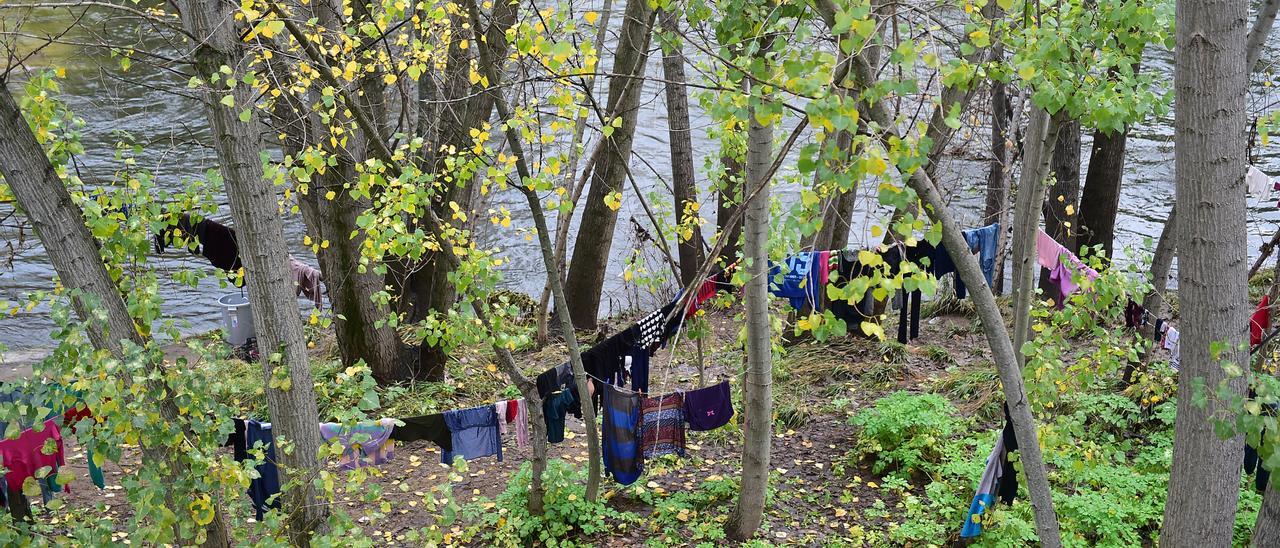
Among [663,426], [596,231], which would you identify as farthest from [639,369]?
[596,231]

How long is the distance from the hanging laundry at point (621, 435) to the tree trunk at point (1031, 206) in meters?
2.18

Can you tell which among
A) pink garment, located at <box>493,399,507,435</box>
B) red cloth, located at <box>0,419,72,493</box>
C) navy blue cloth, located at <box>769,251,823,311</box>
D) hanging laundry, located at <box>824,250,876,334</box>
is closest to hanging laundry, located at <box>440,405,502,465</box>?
pink garment, located at <box>493,399,507,435</box>

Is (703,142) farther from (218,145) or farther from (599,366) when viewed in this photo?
(218,145)

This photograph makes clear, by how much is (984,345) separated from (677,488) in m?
3.91

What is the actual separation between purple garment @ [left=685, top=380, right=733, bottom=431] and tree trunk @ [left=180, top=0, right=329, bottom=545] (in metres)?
2.38

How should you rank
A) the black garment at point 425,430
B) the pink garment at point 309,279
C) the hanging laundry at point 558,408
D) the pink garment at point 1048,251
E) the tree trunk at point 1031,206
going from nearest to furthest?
the tree trunk at point 1031,206 < the black garment at point 425,430 < the hanging laundry at point 558,408 < the pink garment at point 1048,251 < the pink garment at point 309,279

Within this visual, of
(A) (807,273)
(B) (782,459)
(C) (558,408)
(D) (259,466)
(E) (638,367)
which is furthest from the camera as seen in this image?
(A) (807,273)

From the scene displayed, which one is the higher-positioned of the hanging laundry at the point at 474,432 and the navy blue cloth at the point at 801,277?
the navy blue cloth at the point at 801,277

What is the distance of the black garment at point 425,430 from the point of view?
Result: 5.69m

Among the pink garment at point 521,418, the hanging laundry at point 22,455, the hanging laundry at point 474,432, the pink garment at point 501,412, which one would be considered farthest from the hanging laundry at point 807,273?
the hanging laundry at point 22,455

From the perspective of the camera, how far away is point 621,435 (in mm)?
5918

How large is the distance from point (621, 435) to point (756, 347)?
47.1 inches

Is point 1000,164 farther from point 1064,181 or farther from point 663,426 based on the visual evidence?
point 663,426

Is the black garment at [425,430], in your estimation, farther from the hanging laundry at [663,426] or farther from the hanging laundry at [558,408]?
the hanging laundry at [663,426]
